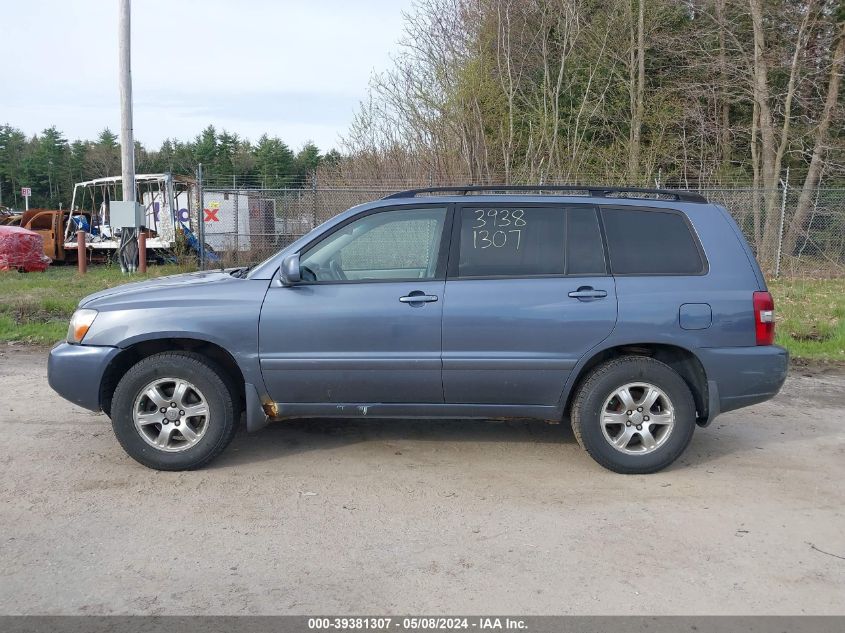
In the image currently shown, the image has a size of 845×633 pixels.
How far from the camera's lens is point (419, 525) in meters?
4.17

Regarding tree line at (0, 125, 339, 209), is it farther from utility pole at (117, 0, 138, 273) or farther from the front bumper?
the front bumper

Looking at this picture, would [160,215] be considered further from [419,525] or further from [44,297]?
[419,525]

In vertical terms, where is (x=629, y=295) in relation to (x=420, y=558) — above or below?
above

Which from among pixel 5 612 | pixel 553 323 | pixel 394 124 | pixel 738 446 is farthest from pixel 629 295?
pixel 394 124

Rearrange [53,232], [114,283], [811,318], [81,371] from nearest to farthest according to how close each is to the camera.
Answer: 1. [81,371]
2. [811,318]
3. [114,283]
4. [53,232]

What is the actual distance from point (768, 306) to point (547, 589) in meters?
2.61

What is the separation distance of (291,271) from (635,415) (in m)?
2.45

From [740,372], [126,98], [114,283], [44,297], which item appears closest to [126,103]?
[126,98]

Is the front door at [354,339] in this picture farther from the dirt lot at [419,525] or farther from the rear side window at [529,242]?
the dirt lot at [419,525]

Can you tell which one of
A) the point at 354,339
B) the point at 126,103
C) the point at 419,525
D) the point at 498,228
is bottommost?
the point at 419,525

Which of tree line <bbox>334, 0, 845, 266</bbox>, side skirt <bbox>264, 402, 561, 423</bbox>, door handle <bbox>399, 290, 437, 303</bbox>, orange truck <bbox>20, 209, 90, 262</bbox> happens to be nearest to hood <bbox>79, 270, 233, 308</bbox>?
side skirt <bbox>264, 402, 561, 423</bbox>

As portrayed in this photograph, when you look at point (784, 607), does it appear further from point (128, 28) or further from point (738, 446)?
point (128, 28)

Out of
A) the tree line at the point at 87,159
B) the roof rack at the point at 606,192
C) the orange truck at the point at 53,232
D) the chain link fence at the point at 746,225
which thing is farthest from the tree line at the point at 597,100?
the tree line at the point at 87,159

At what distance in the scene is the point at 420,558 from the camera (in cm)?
378
